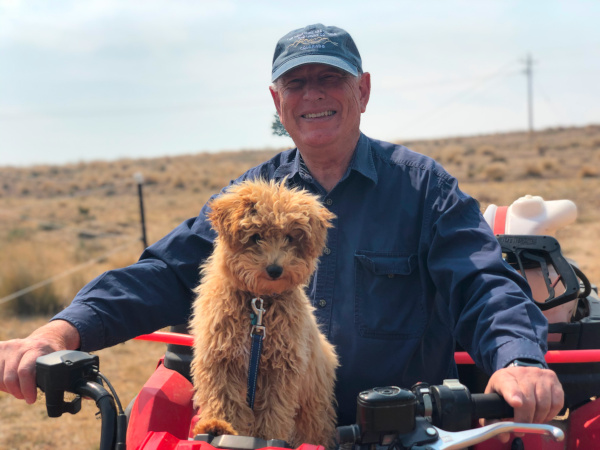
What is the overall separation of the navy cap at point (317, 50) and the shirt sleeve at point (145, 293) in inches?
32.8

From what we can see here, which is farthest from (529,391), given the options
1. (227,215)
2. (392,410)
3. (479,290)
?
(227,215)

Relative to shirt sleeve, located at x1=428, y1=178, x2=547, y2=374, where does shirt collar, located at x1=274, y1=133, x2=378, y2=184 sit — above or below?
above

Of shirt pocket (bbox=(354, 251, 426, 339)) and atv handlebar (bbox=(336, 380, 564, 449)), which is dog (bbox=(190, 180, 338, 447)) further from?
atv handlebar (bbox=(336, 380, 564, 449))

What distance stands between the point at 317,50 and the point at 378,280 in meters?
1.07

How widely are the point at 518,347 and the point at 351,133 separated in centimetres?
142

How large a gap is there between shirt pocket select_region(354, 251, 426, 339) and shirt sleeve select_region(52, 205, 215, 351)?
0.75m

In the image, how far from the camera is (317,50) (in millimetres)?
2820

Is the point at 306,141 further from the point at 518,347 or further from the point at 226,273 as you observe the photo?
the point at 518,347

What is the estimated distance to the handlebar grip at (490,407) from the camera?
67.3 inches

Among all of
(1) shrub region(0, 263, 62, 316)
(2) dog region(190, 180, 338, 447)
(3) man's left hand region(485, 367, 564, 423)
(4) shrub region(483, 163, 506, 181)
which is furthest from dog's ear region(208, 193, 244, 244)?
(4) shrub region(483, 163, 506, 181)

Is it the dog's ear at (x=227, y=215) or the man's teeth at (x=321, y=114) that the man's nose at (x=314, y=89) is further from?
the dog's ear at (x=227, y=215)

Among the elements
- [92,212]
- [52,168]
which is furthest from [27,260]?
[52,168]

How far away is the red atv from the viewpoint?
1581 millimetres

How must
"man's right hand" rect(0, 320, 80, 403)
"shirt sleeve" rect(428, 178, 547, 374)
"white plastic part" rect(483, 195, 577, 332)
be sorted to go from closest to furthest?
"man's right hand" rect(0, 320, 80, 403) → "shirt sleeve" rect(428, 178, 547, 374) → "white plastic part" rect(483, 195, 577, 332)
